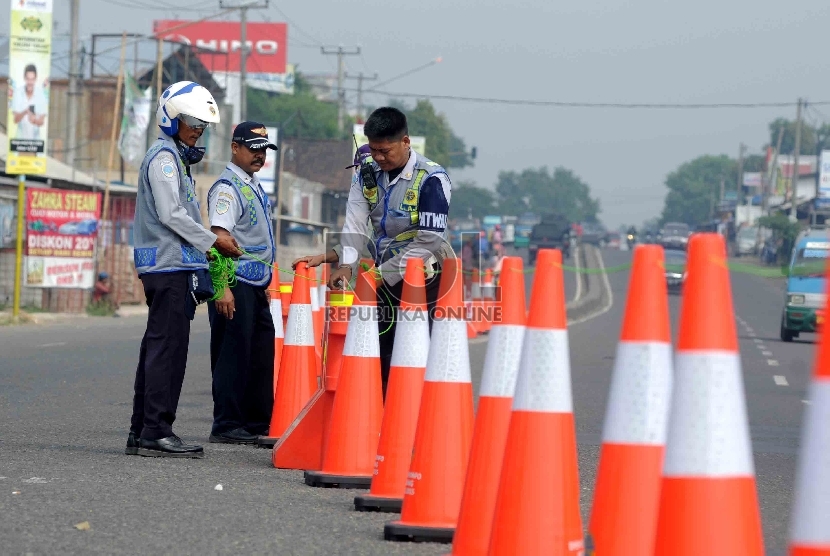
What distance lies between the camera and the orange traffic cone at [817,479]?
2.72 m

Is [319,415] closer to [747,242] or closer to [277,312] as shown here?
[277,312]

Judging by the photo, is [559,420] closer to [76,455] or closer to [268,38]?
[76,455]

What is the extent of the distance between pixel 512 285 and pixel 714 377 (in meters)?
1.61

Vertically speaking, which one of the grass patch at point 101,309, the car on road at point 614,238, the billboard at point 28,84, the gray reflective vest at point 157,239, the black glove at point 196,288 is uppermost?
the car on road at point 614,238

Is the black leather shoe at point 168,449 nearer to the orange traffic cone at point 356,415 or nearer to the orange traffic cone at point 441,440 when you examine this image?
the orange traffic cone at point 356,415

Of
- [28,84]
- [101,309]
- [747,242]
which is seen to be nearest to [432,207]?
[28,84]

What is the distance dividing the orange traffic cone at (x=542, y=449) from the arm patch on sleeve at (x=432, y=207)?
2941 millimetres

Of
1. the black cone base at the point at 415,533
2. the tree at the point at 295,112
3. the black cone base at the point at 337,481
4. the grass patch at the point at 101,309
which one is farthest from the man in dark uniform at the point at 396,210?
the tree at the point at 295,112

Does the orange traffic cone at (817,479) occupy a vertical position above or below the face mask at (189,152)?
below

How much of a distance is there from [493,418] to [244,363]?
3743 millimetres

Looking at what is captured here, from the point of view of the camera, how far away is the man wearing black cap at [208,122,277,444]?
820 centimetres

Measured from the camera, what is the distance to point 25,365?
14.5 metres

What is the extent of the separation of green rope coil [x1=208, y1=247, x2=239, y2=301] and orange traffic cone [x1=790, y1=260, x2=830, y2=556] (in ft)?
18.1

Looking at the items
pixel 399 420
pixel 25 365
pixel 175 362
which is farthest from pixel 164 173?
pixel 25 365
